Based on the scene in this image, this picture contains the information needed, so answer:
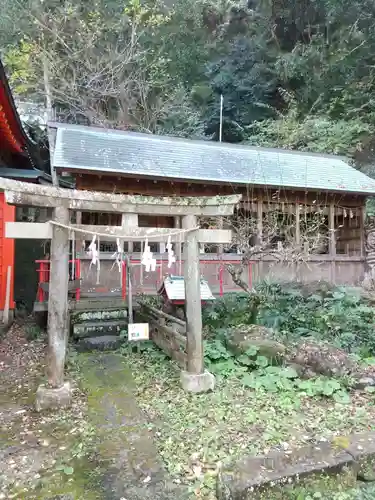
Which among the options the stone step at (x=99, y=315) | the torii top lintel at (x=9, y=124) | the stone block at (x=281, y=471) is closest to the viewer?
the stone block at (x=281, y=471)

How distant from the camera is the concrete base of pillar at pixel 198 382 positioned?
13.7 feet

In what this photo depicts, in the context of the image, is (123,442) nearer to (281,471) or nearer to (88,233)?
(281,471)

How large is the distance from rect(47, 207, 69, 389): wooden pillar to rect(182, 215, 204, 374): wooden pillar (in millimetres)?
1507

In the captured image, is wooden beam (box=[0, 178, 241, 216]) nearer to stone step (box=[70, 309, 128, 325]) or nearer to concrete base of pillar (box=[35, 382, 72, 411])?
concrete base of pillar (box=[35, 382, 72, 411])

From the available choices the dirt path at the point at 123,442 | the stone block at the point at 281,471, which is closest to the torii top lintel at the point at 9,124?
the dirt path at the point at 123,442

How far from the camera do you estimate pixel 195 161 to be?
36.8 feet

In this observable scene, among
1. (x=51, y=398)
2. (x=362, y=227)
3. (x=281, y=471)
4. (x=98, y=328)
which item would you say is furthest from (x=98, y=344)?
(x=362, y=227)

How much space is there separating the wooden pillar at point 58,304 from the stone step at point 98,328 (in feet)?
7.95

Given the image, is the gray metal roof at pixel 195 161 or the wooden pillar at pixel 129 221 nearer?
the wooden pillar at pixel 129 221

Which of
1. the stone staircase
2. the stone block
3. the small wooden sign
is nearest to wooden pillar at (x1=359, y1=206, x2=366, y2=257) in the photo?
the stone staircase

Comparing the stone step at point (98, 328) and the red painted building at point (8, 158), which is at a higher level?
the red painted building at point (8, 158)

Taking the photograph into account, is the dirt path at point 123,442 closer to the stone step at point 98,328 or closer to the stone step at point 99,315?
the stone step at point 98,328

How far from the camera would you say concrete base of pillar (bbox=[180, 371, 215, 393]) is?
4.19 m

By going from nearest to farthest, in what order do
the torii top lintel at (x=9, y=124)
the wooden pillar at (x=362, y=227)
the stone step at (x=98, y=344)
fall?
the torii top lintel at (x=9, y=124) → the stone step at (x=98, y=344) → the wooden pillar at (x=362, y=227)
